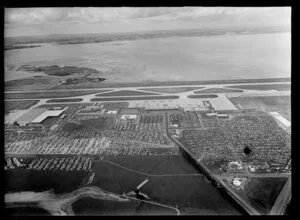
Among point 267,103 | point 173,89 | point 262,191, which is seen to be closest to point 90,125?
point 173,89

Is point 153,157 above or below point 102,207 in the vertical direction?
above

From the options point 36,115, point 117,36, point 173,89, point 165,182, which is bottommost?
point 165,182

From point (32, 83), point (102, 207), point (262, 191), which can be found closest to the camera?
point (102, 207)

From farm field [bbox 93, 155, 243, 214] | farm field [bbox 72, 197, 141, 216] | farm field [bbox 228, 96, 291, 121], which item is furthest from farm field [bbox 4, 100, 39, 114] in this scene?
farm field [bbox 228, 96, 291, 121]

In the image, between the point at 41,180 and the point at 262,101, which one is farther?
the point at 262,101

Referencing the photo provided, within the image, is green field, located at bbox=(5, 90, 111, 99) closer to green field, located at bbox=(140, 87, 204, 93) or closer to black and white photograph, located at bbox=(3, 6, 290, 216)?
black and white photograph, located at bbox=(3, 6, 290, 216)

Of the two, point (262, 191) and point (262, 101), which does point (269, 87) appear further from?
point (262, 191)

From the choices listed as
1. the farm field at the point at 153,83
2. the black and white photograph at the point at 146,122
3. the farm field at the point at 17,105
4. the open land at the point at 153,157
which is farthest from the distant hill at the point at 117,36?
the open land at the point at 153,157
